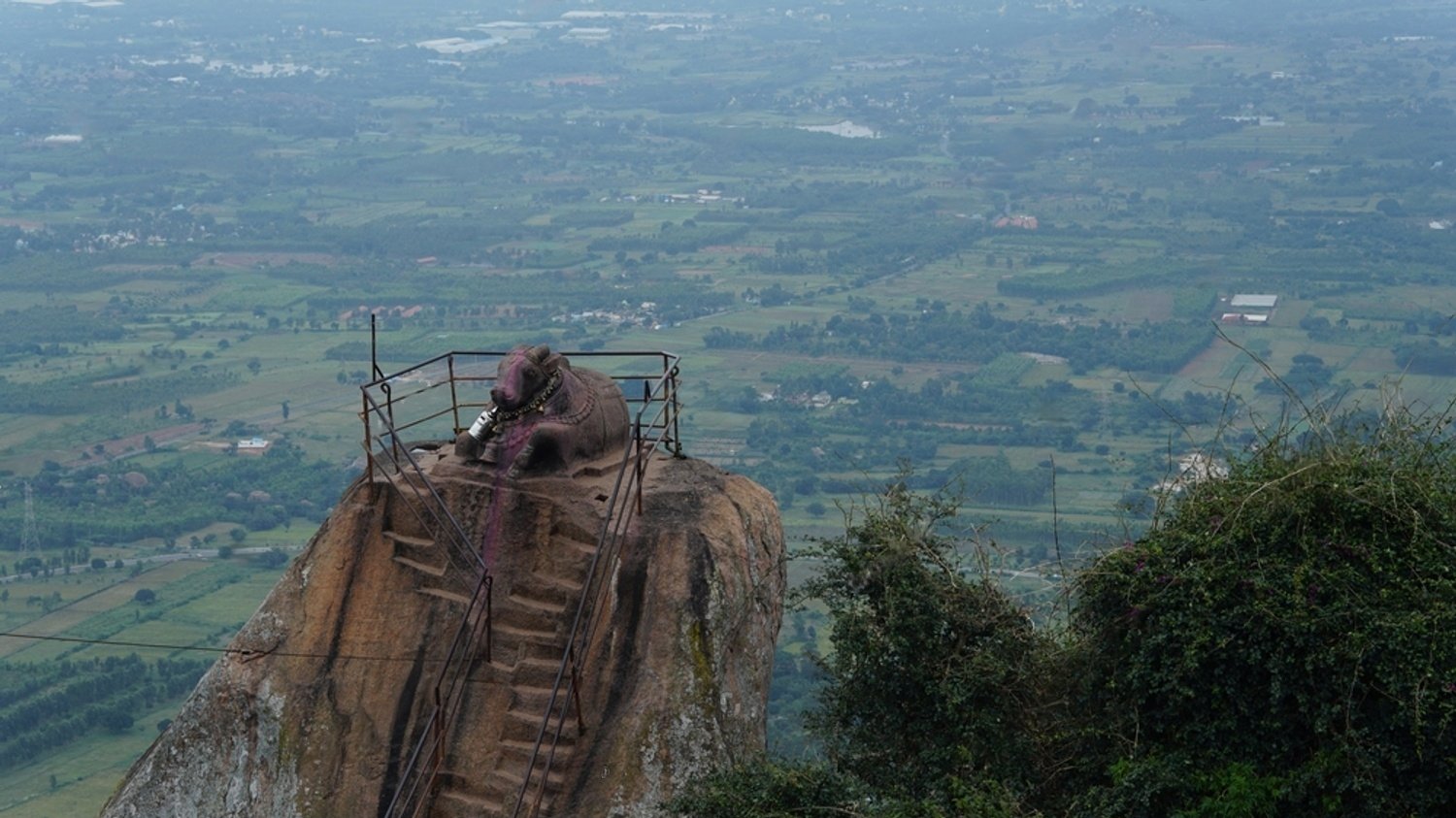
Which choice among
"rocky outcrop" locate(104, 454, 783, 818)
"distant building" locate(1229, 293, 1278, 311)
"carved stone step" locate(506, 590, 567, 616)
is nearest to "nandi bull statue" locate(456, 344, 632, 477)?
"rocky outcrop" locate(104, 454, 783, 818)

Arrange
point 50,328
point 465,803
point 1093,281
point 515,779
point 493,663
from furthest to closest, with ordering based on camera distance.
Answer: point 1093,281 → point 50,328 → point 493,663 → point 465,803 → point 515,779

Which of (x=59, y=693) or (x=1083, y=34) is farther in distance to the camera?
(x=1083, y=34)

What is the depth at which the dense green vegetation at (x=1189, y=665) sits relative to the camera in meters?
16.9

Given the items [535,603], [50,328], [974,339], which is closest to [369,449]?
[535,603]

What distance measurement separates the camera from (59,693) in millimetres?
54344

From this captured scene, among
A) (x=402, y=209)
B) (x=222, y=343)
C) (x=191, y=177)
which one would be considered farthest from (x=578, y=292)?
(x=191, y=177)

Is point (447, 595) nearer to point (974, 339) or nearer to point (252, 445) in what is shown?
point (252, 445)

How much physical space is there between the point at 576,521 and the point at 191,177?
486ft

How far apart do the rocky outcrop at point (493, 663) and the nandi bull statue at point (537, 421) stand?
11.1 inches

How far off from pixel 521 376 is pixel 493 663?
10.6 feet

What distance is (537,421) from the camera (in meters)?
20.9

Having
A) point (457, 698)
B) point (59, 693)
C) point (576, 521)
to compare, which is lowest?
point (59, 693)

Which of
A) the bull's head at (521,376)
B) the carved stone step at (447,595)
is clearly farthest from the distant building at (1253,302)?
the carved stone step at (447,595)

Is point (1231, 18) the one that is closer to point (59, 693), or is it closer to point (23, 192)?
A: point (23, 192)
